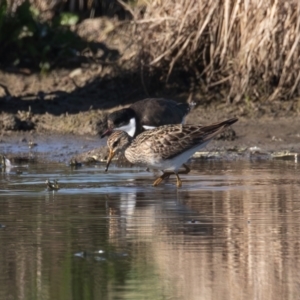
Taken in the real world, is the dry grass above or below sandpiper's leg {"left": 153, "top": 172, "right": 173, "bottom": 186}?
above

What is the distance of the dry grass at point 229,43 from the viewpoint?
14.2 metres

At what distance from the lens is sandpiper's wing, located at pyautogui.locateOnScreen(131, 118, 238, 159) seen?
10.2m

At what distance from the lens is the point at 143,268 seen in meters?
6.11

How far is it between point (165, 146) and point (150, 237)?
10.7 feet

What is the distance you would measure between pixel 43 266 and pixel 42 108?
29.2 feet

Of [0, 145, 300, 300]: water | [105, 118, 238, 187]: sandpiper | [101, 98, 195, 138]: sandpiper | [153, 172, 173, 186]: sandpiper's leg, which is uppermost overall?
[101, 98, 195, 138]: sandpiper

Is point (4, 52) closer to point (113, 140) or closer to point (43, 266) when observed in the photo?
point (113, 140)

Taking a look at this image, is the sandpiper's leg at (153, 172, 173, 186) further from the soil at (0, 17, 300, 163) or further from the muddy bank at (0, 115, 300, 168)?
the soil at (0, 17, 300, 163)

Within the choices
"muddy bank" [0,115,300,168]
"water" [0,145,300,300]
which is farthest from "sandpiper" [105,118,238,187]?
"muddy bank" [0,115,300,168]

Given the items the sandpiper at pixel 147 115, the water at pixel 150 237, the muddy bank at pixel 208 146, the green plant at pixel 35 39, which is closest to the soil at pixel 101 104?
the muddy bank at pixel 208 146

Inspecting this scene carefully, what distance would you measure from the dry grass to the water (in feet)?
13.1

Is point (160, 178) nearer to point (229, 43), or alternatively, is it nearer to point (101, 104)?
point (229, 43)

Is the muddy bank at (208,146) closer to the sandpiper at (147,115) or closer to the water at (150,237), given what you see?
the sandpiper at (147,115)

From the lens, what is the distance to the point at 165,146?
10.3m
